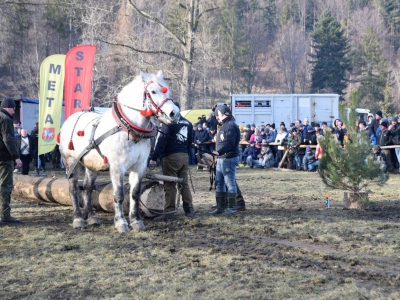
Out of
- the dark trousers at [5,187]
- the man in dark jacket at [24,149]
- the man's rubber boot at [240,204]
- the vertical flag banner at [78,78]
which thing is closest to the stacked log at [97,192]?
the dark trousers at [5,187]

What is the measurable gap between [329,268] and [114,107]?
4.33 meters

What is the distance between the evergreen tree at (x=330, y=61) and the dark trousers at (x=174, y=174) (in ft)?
175

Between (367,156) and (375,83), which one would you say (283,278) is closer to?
(367,156)

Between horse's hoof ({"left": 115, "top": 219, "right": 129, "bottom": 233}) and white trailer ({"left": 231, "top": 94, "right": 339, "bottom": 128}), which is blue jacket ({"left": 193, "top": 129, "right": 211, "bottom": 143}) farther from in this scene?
horse's hoof ({"left": 115, "top": 219, "right": 129, "bottom": 233})

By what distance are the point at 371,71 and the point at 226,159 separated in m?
56.0

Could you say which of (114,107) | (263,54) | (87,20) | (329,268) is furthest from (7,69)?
(329,268)

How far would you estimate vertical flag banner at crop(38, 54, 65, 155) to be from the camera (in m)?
17.1

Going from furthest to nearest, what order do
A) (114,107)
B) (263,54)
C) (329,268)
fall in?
1. (263,54)
2. (114,107)
3. (329,268)

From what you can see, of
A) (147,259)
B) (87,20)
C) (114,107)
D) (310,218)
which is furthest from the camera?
(87,20)

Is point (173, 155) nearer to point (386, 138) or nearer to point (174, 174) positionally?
point (174, 174)

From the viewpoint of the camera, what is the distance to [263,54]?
7669 cm

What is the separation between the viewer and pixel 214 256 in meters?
7.25

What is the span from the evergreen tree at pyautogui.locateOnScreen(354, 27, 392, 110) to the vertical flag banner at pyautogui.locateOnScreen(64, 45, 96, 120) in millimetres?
44001

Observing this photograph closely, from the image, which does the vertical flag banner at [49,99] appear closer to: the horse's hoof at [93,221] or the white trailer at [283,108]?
the horse's hoof at [93,221]
